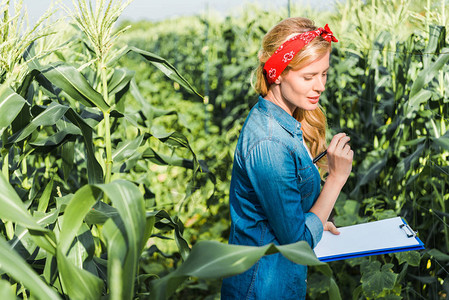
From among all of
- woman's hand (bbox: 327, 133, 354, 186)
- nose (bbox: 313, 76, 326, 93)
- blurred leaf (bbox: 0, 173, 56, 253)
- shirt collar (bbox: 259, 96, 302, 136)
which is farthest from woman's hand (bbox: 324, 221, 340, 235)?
blurred leaf (bbox: 0, 173, 56, 253)

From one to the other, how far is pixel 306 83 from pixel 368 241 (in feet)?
1.66

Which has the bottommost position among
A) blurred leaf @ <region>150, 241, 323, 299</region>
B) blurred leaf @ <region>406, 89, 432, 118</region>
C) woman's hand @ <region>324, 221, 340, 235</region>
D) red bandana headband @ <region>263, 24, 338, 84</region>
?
woman's hand @ <region>324, 221, 340, 235</region>

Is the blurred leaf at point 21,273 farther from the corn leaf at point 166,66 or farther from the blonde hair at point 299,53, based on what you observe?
the corn leaf at point 166,66

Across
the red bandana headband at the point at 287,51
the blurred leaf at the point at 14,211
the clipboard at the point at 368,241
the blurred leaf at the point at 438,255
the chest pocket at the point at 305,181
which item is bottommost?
the blurred leaf at the point at 438,255

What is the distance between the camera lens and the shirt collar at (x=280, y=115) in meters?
1.44

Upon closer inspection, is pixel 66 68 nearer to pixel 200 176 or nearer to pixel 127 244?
pixel 127 244

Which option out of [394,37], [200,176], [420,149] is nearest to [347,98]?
[394,37]

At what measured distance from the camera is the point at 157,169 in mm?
4559

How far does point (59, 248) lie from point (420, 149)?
1.86 metres

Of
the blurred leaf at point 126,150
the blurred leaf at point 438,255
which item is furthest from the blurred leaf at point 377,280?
the blurred leaf at point 126,150

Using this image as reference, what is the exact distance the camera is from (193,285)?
2658 millimetres

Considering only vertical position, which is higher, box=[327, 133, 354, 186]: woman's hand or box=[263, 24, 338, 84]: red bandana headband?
box=[263, 24, 338, 84]: red bandana headband

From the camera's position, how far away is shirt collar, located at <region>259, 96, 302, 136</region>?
1.44 metres

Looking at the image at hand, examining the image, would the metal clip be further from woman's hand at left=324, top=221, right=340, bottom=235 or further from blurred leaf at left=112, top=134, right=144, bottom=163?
blurred leaf at left=112, top=134, right=144, bottom=163
